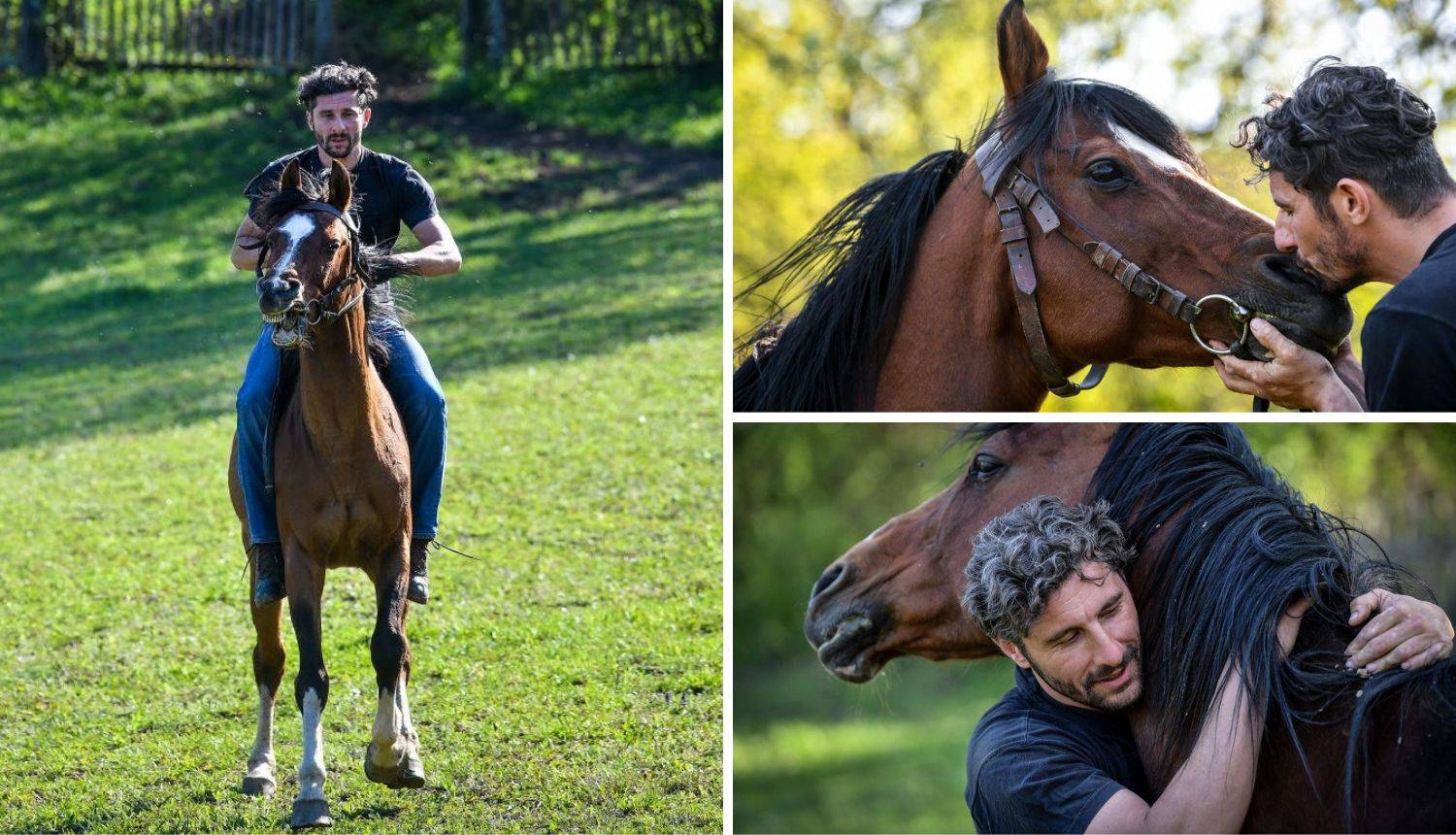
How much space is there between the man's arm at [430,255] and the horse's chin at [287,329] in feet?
1.45

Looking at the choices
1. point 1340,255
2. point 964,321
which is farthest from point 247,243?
point 1340,255

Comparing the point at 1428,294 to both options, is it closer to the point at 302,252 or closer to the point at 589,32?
the point at 302,252

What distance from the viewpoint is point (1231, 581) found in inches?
109

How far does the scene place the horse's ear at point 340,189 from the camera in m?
3.96

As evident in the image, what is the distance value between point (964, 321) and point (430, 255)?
68.1 inches

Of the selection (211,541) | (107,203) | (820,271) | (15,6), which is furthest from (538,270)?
(820,271)

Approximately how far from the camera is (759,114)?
11.9m

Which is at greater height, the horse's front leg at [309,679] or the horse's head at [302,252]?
the horse's head at [302,252]

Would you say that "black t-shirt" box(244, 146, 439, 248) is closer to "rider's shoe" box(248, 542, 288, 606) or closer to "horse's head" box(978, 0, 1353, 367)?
"rider's shoe" box(248, 542, 288, 606)

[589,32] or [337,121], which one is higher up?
[589,32]

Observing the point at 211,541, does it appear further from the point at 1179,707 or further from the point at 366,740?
the point at 1179,707

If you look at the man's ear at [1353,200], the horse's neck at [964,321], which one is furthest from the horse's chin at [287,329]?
the man's ear at [1353,200]

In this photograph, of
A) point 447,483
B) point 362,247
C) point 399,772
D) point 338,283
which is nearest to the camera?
point 338,283

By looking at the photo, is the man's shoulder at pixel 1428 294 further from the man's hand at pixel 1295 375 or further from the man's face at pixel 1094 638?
the man's face at pixel 1094 638
